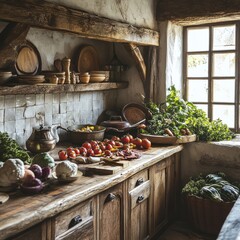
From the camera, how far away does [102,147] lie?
12.9 ft

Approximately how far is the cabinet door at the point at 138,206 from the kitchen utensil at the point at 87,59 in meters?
1.70

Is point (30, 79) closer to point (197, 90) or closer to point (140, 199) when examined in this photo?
point (140, 199)

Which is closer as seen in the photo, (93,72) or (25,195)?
(25,195)

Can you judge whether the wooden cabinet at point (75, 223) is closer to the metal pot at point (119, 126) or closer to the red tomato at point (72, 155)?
the red tomato at point (72, 155)

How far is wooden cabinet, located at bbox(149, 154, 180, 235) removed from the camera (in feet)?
13.3

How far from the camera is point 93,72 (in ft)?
15.1

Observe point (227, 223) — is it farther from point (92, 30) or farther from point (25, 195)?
point (92, 30)

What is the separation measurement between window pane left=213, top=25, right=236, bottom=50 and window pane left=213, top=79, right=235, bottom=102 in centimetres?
46

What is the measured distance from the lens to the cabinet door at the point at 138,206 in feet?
11.6

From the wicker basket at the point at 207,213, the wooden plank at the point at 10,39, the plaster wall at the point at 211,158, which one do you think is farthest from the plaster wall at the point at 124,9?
the wicker basket at the point at 207,213

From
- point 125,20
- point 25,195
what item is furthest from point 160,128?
point 25,195

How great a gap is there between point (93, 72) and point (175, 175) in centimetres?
161

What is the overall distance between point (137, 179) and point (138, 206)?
11.2 inches

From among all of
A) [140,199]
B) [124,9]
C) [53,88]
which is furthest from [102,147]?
[124,9]
